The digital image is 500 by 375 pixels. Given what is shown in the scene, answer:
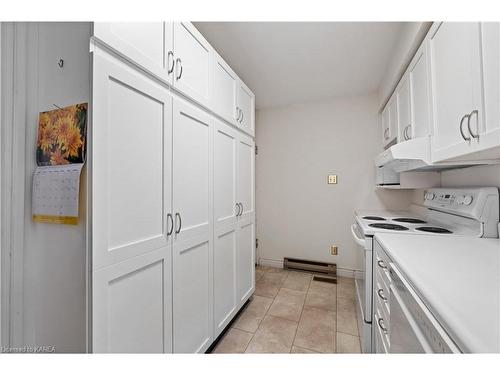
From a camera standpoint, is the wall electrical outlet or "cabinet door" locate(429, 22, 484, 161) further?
the wall electrical outlet

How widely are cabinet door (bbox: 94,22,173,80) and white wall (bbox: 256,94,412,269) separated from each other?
2364 millimetres

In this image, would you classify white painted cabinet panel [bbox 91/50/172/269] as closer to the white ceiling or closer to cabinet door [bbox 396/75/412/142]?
the white ceiling

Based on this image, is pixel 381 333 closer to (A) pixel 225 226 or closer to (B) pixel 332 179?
(A) pixel 225 226

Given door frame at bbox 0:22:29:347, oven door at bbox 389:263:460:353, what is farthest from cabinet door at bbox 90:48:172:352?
oven door at bbox 389:263:460:353

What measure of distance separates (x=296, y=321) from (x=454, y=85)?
2.07 meters

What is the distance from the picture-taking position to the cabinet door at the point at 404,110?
5.82 ft

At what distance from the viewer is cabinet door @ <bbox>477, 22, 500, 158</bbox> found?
0.82 metres

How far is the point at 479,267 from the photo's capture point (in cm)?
80

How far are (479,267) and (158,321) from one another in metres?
1.42

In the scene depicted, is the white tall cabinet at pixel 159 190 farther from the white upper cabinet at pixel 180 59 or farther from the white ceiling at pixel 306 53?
the white ceiling at pixel 306 53

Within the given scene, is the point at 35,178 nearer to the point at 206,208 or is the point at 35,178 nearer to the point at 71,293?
the point at 71,293


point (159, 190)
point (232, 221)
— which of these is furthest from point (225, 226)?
point (159, 190)

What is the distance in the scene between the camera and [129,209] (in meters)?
0.92
